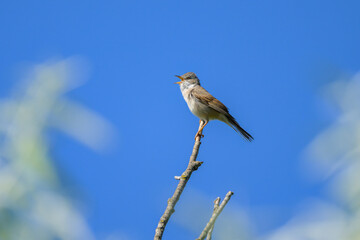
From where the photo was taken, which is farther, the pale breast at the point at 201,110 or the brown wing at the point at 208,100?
the pale breast at the point at 201,110

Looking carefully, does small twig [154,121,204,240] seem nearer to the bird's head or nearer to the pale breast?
the pale breast

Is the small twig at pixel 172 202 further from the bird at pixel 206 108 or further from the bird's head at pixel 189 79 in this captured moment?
A: the bird's head at pixel 189 79

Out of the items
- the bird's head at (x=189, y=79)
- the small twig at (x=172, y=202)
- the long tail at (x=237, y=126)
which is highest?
the bird's head at (x=189, y=79)

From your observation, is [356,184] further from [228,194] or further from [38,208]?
[228,194]

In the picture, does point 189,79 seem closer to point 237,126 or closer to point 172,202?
point 237,126

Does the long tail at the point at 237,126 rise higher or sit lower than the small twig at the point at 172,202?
→ higher

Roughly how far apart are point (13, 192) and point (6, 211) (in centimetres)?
6

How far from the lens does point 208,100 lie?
7191mm

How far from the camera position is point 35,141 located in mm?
1233

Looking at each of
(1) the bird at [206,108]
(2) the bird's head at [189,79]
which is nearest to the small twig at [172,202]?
(1) the bird at [206,108]

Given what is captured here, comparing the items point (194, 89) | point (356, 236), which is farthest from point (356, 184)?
point (194, 89)

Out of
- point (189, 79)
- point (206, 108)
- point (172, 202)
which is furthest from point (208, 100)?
point (172, 202)

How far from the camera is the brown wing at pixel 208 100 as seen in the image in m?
6.99

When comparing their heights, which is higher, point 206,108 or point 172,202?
point 206,108
